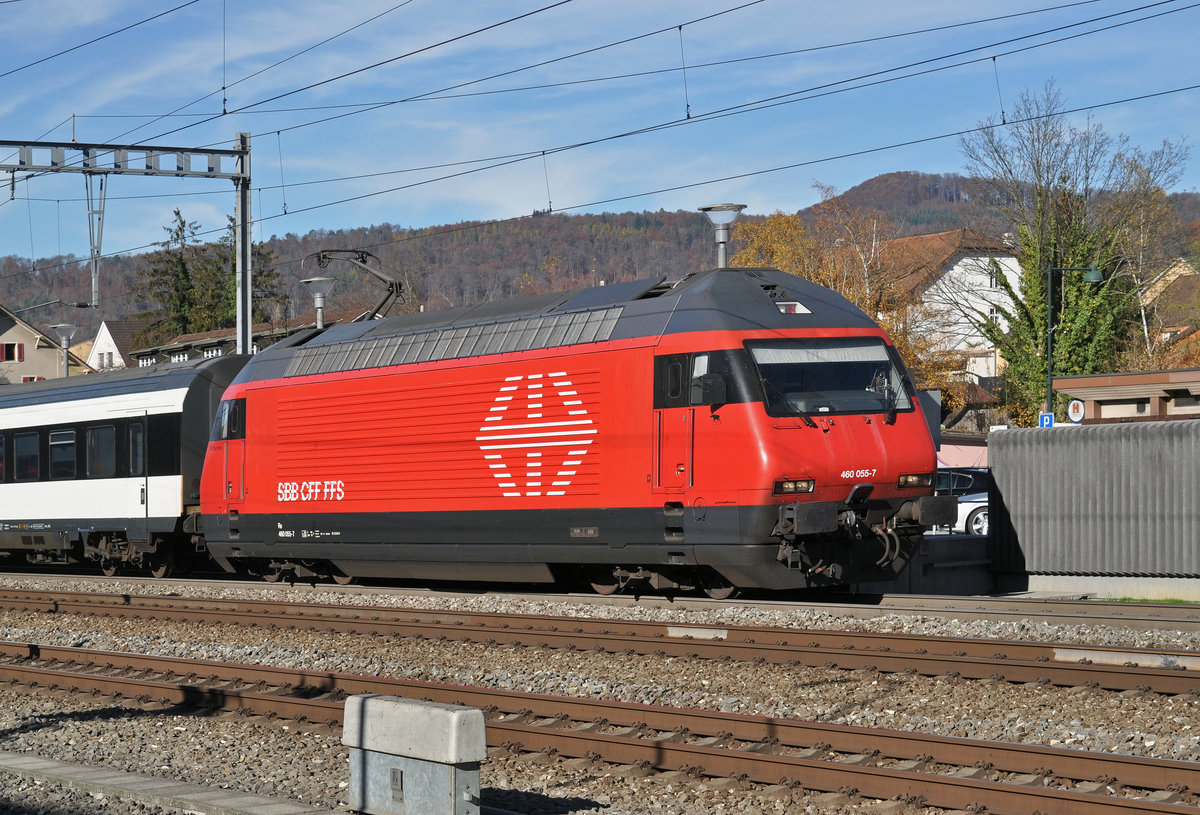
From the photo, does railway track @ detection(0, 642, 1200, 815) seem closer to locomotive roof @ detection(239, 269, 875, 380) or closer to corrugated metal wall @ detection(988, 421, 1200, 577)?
locomotive roof @ detection(239, 269, 875, 380)

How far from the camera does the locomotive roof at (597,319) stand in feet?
46.9

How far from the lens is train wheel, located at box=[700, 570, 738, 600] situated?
1471cm

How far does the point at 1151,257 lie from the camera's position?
167 ft

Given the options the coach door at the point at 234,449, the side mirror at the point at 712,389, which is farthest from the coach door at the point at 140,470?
the side mirror at the point at 712,389

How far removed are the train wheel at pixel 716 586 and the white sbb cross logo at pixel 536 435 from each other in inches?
75.5

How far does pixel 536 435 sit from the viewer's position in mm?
15602

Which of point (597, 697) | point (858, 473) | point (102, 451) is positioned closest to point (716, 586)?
point (858, 473)

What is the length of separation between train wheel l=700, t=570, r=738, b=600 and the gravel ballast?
69 centimetres

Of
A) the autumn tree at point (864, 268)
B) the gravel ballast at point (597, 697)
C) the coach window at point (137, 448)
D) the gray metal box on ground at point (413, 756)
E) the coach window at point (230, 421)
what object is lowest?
the gravel ballast at point (597, 697)

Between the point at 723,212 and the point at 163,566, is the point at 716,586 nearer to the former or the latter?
the point at 723,212

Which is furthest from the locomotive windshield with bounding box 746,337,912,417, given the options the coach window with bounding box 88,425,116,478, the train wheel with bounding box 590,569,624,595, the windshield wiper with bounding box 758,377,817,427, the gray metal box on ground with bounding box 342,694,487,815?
the coach window with bounding box 88,425,116,478

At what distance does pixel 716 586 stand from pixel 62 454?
1422 centimetres

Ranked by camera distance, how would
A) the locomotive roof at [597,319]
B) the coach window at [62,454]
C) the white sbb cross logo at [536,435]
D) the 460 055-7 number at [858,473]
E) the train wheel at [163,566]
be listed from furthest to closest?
the coach window at [62,454] < the train wheel at [163,566] < the white sbb cross logo at [536,435] < the locomotive roof at [597,319] < the 460 055-7 number at [858,473]

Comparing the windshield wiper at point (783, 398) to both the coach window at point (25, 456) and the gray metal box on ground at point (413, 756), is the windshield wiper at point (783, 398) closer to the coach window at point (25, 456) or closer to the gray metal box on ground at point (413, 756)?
the gray metal box on ground at point (413, 756)
